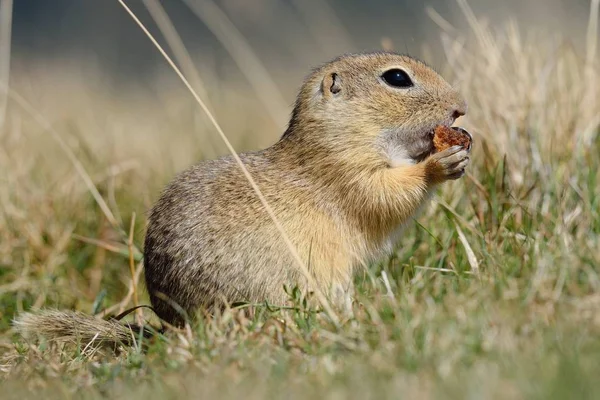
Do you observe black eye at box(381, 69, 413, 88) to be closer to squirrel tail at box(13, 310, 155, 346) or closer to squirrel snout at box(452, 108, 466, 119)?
squirrel snout at box(452, 108, 466, 119)

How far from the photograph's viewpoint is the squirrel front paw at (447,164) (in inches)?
166

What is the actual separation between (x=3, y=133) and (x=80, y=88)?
140 inches

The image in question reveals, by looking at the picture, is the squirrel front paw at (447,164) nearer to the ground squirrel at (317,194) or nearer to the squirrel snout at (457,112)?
the ground squirrel at (317,194)

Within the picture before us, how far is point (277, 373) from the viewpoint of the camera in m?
2.92

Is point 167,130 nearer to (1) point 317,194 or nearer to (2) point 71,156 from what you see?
(2) point 71,156

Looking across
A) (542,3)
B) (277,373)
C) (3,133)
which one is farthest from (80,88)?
(277,373)

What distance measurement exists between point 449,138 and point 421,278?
2.77 ft

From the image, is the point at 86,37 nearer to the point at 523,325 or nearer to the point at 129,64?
the point at 129,64

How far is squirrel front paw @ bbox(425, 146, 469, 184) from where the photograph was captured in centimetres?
421

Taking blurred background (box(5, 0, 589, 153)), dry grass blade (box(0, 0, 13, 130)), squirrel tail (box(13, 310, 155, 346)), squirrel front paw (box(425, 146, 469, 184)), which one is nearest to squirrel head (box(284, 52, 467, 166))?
squirrel front paw (box(425, 146, 469, 184))

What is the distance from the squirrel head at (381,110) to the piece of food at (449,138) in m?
0.05

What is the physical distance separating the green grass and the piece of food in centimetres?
31

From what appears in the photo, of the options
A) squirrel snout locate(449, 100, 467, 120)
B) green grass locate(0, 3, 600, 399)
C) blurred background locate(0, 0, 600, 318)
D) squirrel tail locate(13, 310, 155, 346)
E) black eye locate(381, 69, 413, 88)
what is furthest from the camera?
blurred background locate(0, 0, 600, 318)

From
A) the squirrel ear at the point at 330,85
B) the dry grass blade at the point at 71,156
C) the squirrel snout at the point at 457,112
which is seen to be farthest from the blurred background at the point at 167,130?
the squirrel ear at the point at 330,85
